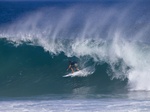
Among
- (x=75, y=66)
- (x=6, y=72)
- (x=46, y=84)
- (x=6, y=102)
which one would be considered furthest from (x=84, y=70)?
(x=6, y=102)

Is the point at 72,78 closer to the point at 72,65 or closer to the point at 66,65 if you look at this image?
the point at 72,65

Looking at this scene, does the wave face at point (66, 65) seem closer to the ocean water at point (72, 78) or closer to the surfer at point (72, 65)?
the ocean water at point (72, 78)

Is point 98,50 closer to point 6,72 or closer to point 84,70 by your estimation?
point 84,70

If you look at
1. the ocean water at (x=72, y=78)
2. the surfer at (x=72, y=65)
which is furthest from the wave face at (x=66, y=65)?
the surfer at (x=72, y=65)

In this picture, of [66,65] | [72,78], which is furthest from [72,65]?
[72,78]

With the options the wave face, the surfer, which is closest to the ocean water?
the wave face

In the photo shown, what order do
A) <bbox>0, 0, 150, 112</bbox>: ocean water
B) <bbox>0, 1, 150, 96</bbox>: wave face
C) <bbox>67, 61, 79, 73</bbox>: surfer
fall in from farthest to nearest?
<bbox>67, 61, 79, 73</bbox>: surfer < <bbox>0, 1, 150, 96</bbox>: wave face < <bbox>0, 0, 150, 112</bbox>: ocean water

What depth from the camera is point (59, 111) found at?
20.0 metres

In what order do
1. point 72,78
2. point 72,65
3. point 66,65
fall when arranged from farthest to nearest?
point 66,65
point 72,65
point 72,78

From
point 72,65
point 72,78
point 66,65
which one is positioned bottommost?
point 72,78

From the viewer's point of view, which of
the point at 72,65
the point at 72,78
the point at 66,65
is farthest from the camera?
the point at 66,65

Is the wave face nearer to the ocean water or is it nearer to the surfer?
the ocean water

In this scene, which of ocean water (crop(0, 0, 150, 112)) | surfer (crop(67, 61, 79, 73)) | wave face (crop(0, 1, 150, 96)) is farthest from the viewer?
surfer (crop(67, 61, 79, 73))

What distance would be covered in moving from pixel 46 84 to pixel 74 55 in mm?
3338
